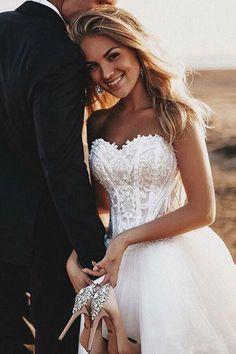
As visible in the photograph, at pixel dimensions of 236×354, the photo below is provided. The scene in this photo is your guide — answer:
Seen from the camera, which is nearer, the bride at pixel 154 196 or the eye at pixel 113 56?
the bride at pixel 154 196

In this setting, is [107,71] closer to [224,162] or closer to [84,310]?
[84,310]

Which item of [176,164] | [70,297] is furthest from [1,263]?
[176,164]

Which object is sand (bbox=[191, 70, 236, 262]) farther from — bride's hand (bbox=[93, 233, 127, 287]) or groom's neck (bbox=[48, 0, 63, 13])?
bride's hand (bbox=[93, 233, 127, 287])

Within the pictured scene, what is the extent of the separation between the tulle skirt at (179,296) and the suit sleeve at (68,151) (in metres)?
0.24

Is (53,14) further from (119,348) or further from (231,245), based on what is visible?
(231,245)

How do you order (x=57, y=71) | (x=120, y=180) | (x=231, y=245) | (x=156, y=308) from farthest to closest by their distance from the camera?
(x=231, y=245) < (x=120, y=180) < (x=156, y=308) < (x=57, y=71)

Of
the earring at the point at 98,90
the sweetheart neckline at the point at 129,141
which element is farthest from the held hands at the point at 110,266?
the earring at the point at 98,90

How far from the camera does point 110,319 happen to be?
257cm

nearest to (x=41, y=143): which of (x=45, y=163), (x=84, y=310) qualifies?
(x=45, y=163)

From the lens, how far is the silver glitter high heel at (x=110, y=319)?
2.56 m

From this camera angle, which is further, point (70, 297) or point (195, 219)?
point (70, 297)

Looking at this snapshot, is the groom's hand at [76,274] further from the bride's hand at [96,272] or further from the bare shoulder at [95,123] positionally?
the bare shoulder at [95,123]

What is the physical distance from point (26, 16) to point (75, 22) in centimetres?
20

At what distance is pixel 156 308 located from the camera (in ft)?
9.02
